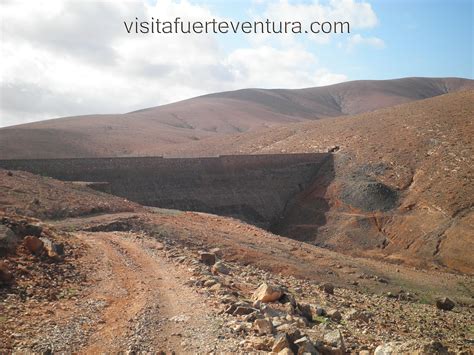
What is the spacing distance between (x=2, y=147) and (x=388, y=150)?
35.9 meters

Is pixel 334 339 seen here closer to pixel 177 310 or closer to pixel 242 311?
pixel 242 311

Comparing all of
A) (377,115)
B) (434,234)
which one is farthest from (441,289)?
(377,115)

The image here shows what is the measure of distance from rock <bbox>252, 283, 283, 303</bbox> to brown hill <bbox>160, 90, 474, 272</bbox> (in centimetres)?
1872

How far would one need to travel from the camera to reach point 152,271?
10.4 metres

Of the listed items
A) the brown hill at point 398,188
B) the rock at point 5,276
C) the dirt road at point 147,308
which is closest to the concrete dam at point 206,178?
the brown hill at point 398,188

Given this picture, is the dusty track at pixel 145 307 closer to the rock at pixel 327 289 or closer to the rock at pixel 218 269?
the rock at pixel 218 269

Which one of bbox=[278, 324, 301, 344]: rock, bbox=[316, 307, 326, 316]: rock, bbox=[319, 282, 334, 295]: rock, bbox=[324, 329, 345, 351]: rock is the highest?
bbox=[278, 324, 301, 344]: rock

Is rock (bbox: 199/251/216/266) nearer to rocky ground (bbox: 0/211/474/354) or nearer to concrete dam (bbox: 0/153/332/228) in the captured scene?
rocky ground (bbox: 0/211/474/354)

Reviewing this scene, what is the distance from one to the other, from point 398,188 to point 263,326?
89.5 feet

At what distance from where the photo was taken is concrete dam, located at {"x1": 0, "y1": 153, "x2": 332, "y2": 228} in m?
28.2

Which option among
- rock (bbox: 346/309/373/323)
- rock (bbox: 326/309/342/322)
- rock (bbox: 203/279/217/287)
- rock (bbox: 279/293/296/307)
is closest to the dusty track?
rock (bbox: 203/279/217/287)

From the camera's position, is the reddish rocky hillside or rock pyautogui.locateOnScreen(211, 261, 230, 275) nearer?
rock pyautogui.locateOnScreen(211, 261, 230, 275)

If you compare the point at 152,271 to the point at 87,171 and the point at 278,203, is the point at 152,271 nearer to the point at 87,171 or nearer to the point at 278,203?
the point at 87,171

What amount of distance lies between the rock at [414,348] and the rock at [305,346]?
1.08 m
